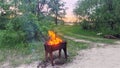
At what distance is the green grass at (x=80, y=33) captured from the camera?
13.6 meters

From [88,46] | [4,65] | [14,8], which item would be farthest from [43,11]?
[4,65]

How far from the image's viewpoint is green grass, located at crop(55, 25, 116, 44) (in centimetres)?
1355

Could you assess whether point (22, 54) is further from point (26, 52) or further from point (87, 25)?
point (87, 25)

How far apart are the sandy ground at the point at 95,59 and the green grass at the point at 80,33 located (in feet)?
5.55

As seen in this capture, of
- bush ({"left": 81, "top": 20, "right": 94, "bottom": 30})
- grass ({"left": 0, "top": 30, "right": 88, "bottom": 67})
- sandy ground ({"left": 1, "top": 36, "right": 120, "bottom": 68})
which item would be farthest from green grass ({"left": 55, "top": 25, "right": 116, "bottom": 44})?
sandy ground ({"left": 1, "top": 36, "right": 120, "bottom": 68})

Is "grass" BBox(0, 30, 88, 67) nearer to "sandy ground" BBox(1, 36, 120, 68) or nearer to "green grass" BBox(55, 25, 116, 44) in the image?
"sandy ground" BBox(1, 36, 120, 68)

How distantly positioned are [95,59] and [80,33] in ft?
17.8

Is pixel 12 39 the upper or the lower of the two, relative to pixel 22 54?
upper

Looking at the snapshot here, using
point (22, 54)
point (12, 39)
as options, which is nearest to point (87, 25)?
point (12, 39)

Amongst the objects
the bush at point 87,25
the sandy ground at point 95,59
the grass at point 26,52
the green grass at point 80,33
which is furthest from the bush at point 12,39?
the bush at point 87,25

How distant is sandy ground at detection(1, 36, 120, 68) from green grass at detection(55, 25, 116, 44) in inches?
66.6

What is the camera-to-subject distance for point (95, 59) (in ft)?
33.9

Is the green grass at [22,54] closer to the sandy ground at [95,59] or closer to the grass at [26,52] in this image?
the grass at [26,52]

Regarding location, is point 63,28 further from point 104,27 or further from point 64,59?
point 64,59
